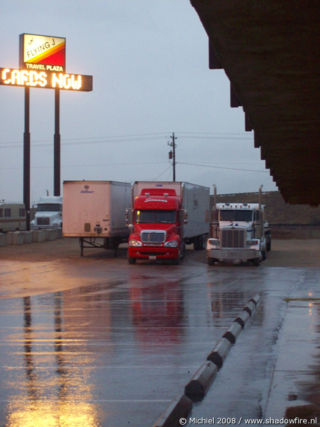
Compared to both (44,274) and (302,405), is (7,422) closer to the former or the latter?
(302,405)

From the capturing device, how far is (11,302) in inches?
841

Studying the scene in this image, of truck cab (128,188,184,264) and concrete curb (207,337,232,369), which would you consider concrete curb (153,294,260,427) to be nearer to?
concrete curb (207,337,232,369)

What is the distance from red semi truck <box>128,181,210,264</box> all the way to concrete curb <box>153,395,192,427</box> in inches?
1076

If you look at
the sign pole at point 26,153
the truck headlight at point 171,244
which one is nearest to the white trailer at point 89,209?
the truck headlight at point 171,244

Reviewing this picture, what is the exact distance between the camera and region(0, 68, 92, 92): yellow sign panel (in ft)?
209

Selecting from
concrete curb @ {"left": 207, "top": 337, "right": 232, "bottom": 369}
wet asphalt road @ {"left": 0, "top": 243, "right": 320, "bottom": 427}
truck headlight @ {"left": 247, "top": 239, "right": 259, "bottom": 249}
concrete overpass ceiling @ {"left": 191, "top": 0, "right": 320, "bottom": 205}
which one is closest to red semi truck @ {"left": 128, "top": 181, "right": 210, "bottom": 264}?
truck headlight @ {"left": 247, "top": 239, "right": 259, "bottom": 249}

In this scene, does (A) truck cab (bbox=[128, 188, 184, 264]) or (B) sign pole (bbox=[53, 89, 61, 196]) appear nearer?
(A) truck cab (bbox=[128, 188, 184, 264])

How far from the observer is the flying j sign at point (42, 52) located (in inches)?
2562

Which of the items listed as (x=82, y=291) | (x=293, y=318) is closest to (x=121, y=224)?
(x=82, y=291)

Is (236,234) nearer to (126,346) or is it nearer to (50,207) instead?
(126,346)

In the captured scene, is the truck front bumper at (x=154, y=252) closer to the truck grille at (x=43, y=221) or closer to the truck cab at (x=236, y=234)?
the truck cab at (x=236, y=234)

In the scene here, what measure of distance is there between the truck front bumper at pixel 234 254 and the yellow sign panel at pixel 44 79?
109 feet

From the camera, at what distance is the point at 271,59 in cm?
838

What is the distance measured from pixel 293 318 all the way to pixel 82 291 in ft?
29.5
